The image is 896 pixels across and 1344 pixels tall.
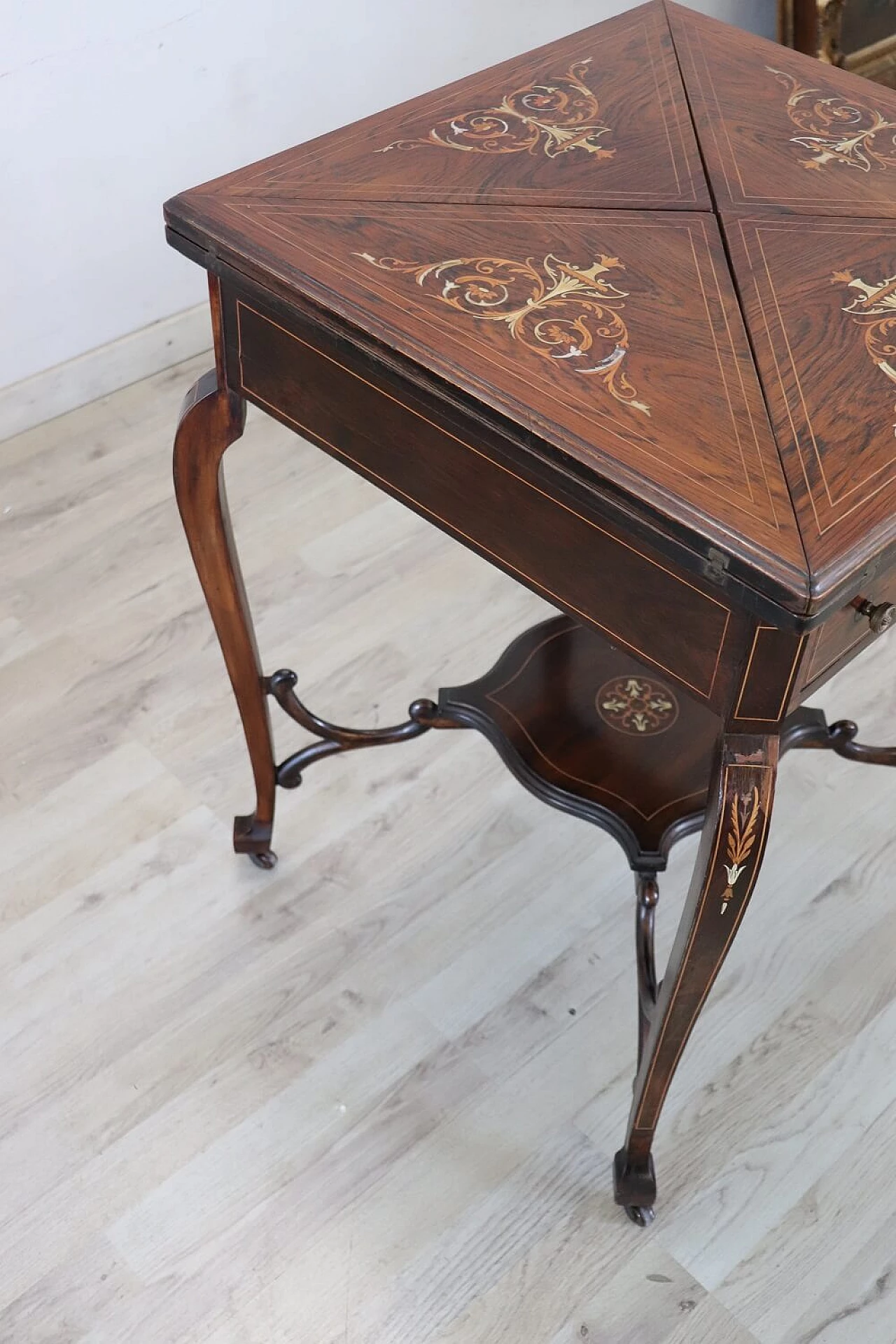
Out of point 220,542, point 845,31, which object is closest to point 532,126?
point 220,542

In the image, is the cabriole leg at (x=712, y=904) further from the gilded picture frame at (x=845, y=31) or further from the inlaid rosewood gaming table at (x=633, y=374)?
the gilded picture frame at (x=845, y=31)

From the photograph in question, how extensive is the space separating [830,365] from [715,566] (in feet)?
0.73

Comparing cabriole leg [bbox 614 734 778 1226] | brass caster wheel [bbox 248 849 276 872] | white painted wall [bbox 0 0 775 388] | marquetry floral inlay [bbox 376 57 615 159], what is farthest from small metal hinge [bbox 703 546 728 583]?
white painted wall [bbox 0 0 775 388]

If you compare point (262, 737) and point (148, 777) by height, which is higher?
point (262, 737)

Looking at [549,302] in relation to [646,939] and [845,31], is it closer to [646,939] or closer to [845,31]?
[646,939]

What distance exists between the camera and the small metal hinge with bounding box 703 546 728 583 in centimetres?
74

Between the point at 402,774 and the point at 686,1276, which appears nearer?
the point at 686,1276

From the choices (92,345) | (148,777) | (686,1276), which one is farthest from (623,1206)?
(92,345)

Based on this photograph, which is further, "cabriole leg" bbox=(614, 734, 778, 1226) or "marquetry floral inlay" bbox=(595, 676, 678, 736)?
"marquetry floral inlay" bbox=(595, 676, 678, 736)

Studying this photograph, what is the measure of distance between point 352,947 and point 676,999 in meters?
0.52

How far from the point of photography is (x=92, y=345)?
212cm

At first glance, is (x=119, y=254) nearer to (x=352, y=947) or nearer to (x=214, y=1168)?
(x=352, y=947)

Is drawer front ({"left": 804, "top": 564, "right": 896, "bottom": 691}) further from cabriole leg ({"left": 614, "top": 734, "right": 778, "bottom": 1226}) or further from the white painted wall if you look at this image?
the white painted wall

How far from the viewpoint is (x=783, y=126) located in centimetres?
116
